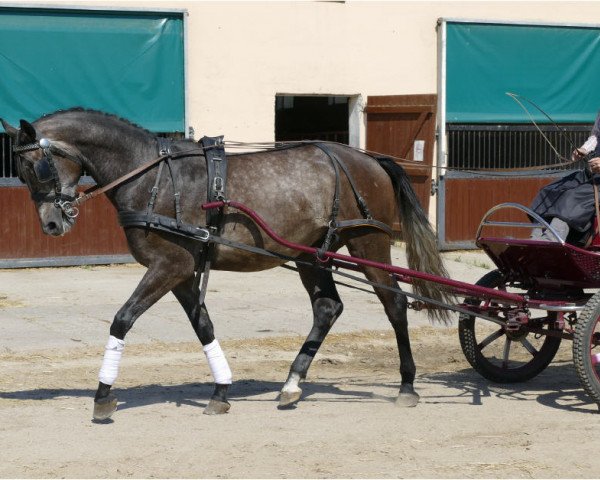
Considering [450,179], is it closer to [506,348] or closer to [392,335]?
[392,335]

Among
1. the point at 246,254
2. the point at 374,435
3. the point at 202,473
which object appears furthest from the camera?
the point at 246,254

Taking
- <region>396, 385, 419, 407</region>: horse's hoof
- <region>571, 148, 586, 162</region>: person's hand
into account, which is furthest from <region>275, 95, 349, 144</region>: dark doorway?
<region>396, 385, 419, 407</region>: horse's hoof

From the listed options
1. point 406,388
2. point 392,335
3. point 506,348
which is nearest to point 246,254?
point 406,388

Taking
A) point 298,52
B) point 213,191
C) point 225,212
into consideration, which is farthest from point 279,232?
point 298,52

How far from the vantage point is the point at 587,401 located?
7652mm

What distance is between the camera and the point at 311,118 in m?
19.7

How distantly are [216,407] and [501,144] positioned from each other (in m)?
11.7

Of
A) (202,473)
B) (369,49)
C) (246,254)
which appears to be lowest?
(202,473)

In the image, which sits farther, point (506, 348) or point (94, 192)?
point (506, 348)

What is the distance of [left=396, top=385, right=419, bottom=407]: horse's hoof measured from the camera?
753 cm

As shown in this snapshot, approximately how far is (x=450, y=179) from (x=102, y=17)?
5929 mm

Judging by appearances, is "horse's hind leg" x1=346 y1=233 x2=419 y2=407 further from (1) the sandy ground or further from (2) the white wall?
(2) the white wall

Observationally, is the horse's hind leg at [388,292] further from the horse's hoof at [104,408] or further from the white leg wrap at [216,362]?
the horse's hoof at [104,408]

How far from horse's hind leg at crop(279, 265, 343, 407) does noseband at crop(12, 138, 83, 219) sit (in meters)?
1.87
